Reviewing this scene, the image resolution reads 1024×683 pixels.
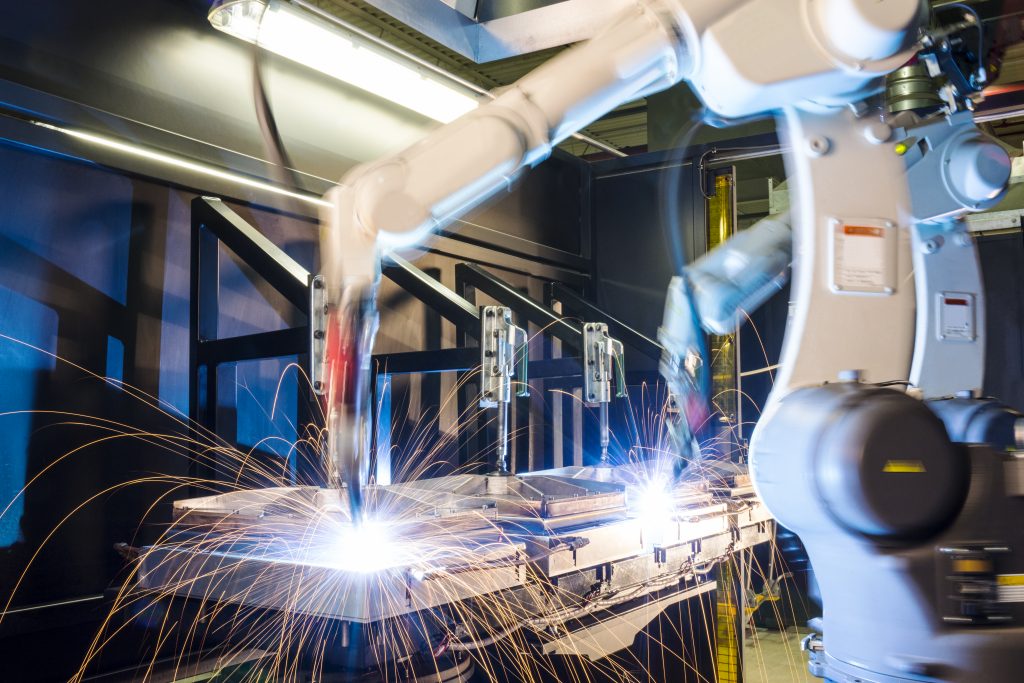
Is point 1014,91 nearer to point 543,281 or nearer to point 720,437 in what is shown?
point 720,437

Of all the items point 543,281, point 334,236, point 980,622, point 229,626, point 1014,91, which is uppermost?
point 1014,91

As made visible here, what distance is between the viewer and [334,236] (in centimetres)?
121

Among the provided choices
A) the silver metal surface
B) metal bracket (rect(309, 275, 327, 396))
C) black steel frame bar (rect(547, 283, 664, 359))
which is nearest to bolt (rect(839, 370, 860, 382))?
the silver metal surface

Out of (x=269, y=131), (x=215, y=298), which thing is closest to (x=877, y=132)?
(x=215, y=298)

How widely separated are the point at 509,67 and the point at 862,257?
18.5 feet

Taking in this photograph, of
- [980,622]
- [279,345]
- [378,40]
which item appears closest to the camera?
[980,622]

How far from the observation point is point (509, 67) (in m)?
6.47

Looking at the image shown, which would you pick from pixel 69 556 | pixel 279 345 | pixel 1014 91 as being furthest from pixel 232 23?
pixel 1014 91

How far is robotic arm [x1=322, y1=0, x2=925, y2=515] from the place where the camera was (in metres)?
1.15

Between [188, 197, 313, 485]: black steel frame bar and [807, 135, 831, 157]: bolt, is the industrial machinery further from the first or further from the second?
[188, 197, 313, 485]: black steel frame bar

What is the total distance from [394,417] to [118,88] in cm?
193

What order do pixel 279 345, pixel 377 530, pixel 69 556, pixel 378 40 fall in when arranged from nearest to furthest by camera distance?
pixel 377 530 < pixel 69 556 < pixel 279 345 < pixel 378 40

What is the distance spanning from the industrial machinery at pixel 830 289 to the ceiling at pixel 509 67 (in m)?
1.65

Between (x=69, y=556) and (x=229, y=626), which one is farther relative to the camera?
(x=69, y=556)
